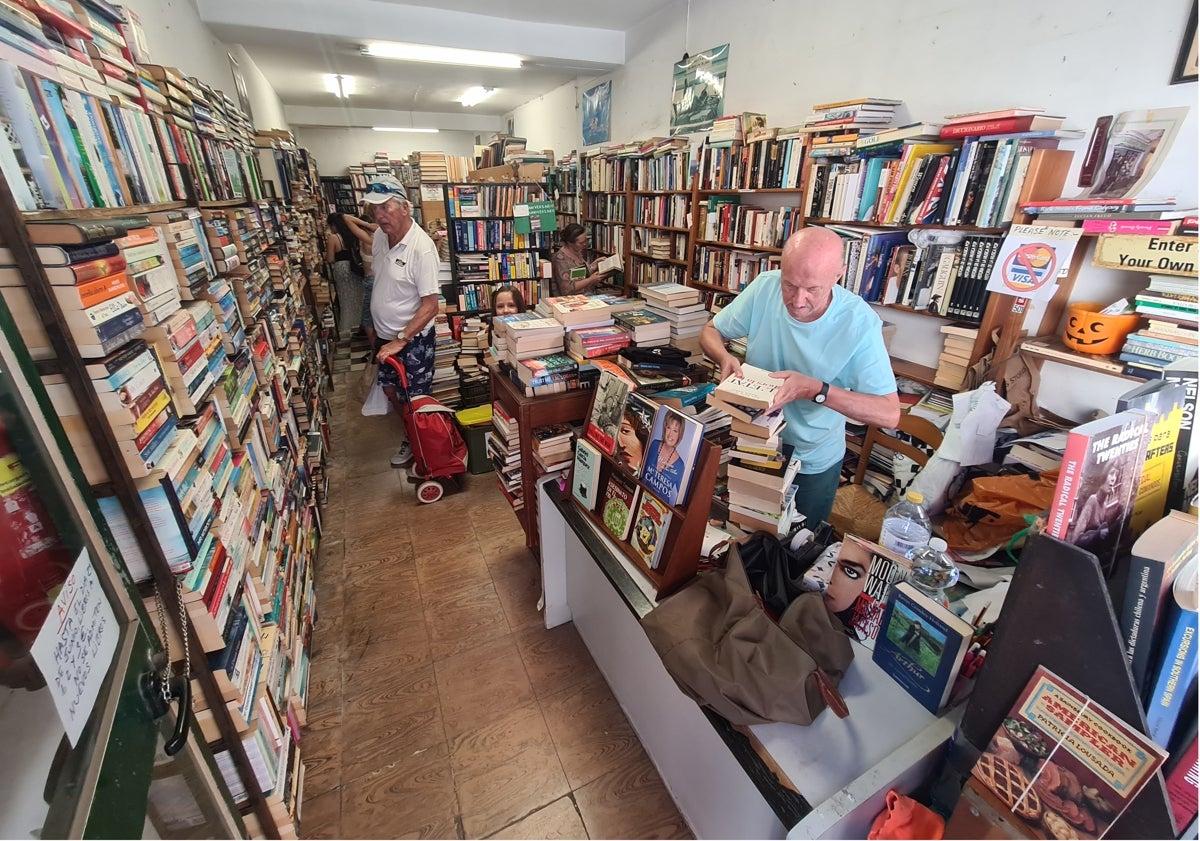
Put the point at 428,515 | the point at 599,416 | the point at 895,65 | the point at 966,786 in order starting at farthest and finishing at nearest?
the point at 428,515 → the point at 895,65 → the point at 599,416 → the point at 966,786

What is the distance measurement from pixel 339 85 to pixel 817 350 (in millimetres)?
9027

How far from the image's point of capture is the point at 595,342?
2.11 metres

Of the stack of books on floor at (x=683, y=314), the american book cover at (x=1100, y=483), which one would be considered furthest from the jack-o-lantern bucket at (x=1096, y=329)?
the american book cover at (x=1100, y=483)

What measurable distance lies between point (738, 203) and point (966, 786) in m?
4.04

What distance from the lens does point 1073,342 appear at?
2189 mm

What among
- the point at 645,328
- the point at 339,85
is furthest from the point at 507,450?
the point at 339,85

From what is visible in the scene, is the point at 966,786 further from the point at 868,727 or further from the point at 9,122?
the point at 9,122

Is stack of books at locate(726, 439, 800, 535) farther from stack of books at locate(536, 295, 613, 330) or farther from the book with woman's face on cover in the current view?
stack of books at locate(536, 295, 613, 330)

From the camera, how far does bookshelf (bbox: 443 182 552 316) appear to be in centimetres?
445

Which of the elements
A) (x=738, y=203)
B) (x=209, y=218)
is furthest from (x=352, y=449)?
(x=738, y=203)

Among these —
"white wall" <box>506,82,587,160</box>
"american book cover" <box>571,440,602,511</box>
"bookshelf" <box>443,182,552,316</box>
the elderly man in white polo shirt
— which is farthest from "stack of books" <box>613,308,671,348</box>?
"white wall" <box>506,82,587,160</box>

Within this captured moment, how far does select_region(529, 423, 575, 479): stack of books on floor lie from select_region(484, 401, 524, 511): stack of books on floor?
116 millimetres

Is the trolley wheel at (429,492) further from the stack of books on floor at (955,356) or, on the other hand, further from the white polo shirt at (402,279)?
the stack of books on floor at (955,356)

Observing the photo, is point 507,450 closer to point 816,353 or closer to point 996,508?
point 816,353
